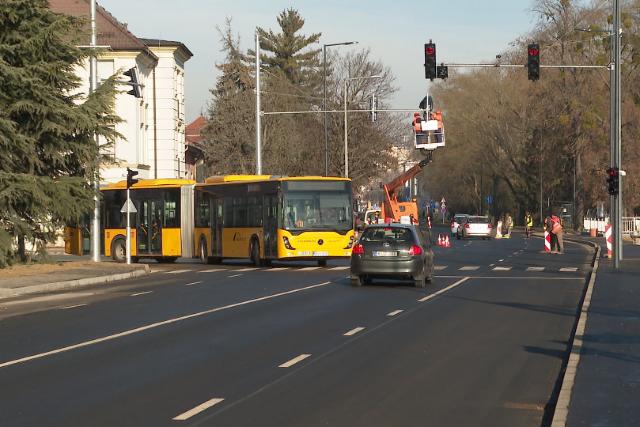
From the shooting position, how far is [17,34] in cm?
3534

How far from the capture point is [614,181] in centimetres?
3747

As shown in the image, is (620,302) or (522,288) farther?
(522,288)

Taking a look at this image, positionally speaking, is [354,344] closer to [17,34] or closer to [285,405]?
[285,405]

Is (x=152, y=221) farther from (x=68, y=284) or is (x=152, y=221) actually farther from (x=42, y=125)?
(x=68, y=284)

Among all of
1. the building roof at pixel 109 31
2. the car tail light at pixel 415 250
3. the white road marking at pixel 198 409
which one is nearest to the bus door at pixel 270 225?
the car tail light at pixel 415 250

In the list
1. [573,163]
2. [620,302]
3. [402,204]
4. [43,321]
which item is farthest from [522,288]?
[573,163]

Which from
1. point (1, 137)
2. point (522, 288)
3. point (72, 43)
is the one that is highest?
point (72, 43)

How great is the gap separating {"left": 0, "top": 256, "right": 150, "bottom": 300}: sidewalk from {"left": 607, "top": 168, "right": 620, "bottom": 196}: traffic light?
596 inches

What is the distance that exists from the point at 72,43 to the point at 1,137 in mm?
4410

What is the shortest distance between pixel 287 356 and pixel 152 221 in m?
31.9

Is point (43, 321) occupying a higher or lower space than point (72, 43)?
lower

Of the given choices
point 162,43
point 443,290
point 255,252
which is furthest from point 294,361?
point 162,43

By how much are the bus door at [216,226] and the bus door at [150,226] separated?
3.11 meters

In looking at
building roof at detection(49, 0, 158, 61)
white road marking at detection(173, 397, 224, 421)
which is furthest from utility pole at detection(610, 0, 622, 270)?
building roof at detection(49, 0, 158, 61)
